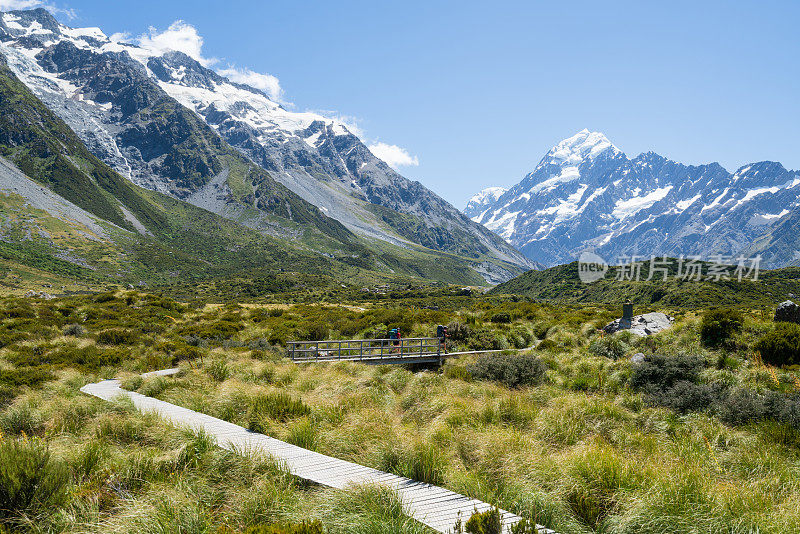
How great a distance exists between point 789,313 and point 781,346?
5.10 meters

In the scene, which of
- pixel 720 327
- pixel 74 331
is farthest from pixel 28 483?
pixel 74 331

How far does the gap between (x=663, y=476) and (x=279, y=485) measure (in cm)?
575

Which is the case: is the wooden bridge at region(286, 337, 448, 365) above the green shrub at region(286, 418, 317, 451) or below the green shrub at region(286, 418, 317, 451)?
below

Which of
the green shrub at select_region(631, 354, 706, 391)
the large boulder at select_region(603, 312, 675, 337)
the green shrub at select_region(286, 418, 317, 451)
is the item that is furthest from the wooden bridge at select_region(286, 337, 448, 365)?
the green shrub at select_region(286, 418, 317, 451)

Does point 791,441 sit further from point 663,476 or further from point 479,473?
point 479,473

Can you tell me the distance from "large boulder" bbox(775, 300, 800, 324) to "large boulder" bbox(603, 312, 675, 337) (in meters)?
5.13

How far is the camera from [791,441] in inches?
384

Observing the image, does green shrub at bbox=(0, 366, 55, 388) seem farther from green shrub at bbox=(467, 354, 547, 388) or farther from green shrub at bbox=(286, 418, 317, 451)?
green shrub at bbox=(467, 354, 547, 388)

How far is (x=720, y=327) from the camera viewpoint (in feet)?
62.2

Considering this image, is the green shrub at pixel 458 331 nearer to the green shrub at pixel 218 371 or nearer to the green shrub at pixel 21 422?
the green shrub at pixel 218 371

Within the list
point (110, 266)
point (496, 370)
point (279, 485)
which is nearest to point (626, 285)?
point (496, 370)

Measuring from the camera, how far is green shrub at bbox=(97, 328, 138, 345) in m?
22.9

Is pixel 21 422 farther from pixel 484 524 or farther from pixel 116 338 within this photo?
pixel 116 338

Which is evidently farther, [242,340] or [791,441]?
[242,340]
